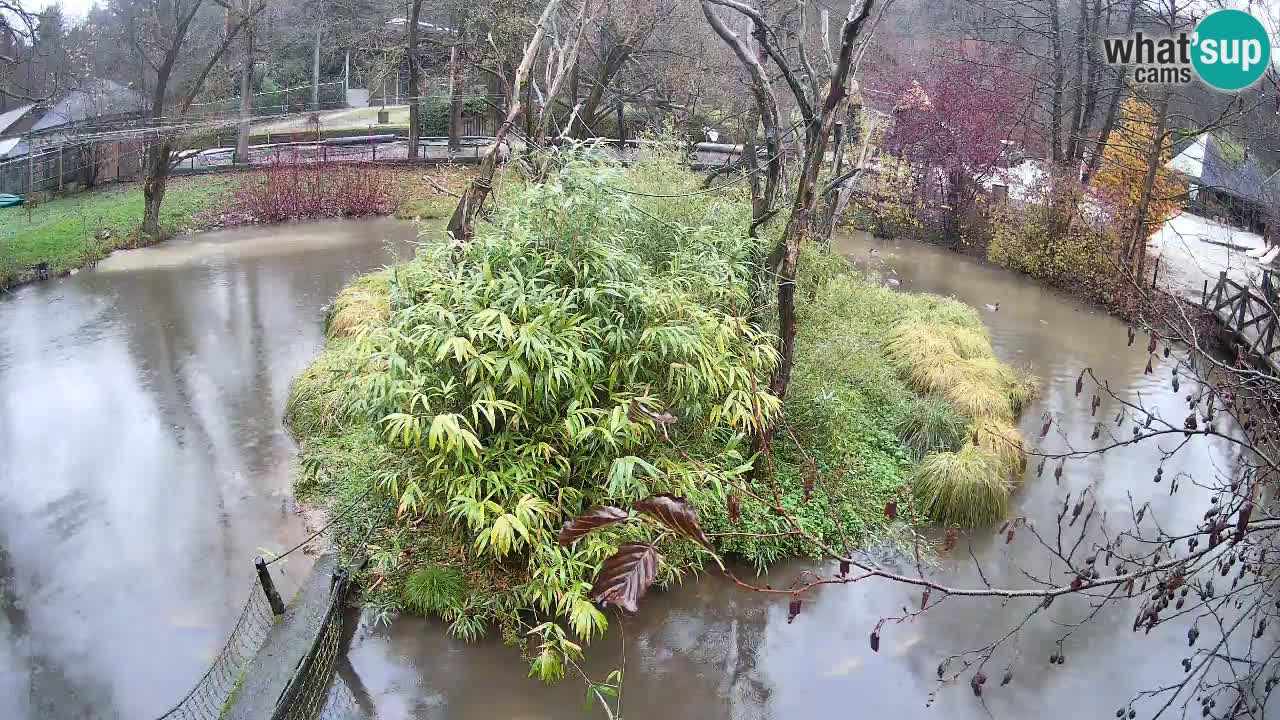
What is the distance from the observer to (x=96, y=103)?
1991 cm

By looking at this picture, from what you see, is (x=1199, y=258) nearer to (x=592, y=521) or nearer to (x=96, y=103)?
(x=592, y=521)

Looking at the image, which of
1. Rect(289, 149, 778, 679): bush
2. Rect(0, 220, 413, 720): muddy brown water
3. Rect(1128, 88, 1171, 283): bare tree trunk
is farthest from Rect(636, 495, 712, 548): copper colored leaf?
Rect(1128, 88, 1171, 283): bare tree trunk

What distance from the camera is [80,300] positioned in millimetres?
10484

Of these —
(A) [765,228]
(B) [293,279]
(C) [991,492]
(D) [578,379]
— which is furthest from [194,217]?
(C) [991,492]

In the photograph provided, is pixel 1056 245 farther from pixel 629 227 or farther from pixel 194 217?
pixel 194 217

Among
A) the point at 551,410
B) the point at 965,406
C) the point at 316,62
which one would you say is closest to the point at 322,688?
the point at 551,410

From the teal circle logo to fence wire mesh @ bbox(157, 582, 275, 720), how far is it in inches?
272

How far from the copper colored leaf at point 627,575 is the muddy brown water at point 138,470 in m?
3.94

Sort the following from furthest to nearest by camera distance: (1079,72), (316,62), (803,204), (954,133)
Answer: (316,62), (1079,72), (954,133), (803,204)

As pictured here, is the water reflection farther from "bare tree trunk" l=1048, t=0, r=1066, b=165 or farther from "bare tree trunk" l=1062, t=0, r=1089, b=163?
"bare tree trunk" l=1062, t=0, r=1089, b=163

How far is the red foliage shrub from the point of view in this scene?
15.0m

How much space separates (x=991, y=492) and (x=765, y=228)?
293 cm

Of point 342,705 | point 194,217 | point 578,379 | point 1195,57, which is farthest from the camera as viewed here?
point 194,217

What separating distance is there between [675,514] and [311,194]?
49.6ft
